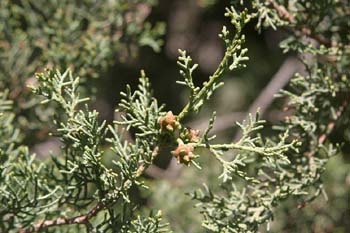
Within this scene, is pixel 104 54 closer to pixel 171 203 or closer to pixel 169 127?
pixel 171 203

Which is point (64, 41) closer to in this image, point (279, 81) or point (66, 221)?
point (66, 221)

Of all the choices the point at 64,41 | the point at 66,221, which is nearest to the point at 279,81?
the point at 64,41

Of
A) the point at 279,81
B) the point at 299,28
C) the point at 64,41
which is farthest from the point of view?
the point at 279,81

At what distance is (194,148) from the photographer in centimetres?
130

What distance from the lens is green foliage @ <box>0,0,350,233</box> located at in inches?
51.1

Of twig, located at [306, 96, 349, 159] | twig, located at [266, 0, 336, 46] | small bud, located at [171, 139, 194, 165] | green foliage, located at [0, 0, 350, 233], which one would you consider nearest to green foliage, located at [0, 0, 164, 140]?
green foliage, located at [0, 0, 350, 233]

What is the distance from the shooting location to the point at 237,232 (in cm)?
138

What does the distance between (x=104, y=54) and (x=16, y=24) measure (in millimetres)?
365

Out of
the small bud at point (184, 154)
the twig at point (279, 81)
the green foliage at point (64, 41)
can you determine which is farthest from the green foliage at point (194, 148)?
the twig at point (279, 81)

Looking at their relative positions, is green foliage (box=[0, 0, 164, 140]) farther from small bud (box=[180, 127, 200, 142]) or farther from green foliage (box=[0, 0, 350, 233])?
small bud (box=[180, 127, 200, 142])

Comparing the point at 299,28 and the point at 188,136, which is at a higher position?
the point at 299,28

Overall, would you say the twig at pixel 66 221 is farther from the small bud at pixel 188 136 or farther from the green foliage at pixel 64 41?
the green foliage at pixel 64 41

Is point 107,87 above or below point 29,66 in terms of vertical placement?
below

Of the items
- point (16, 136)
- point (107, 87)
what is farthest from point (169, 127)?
point (107, 87)
